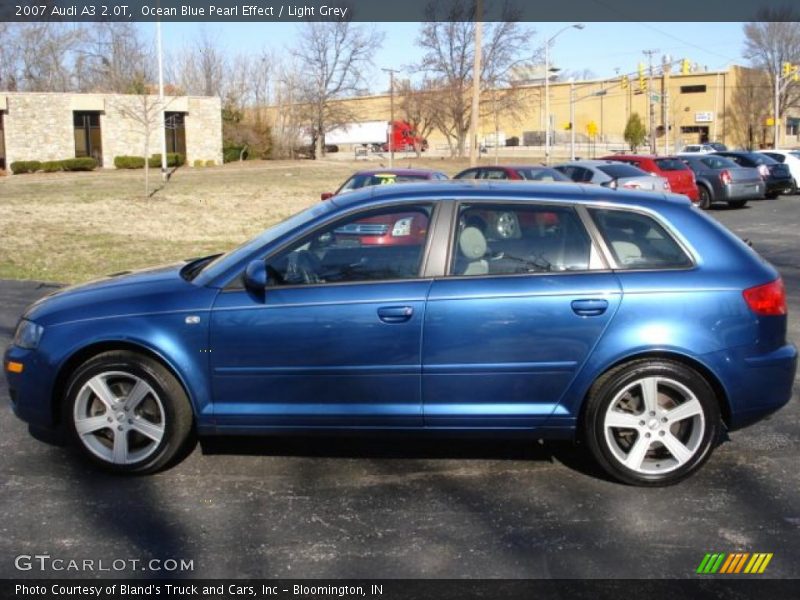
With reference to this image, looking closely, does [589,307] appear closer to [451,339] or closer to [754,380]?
[451,339]

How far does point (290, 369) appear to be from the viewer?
4.86 m

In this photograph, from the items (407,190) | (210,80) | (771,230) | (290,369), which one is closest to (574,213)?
(407,190)

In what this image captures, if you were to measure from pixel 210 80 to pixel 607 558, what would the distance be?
225ft

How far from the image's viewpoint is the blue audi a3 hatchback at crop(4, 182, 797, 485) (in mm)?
4805

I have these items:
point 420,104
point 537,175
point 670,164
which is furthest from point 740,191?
point 420,104

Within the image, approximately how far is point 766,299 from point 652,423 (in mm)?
919

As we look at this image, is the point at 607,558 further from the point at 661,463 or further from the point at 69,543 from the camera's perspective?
the point at 69,543

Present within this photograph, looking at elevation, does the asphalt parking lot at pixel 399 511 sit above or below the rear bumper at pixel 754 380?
below

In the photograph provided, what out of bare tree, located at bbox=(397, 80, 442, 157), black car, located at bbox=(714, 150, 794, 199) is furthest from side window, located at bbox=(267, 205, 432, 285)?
bare tree, located at bbox=(397, 80, 442, 157)

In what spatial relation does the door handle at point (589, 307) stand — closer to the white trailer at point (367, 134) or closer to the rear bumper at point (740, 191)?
the rear bumper at point (740, 191)

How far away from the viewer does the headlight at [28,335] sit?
16.7 ft

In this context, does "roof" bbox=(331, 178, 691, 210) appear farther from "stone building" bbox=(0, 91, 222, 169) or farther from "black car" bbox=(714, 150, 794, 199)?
"stone building" bbox=(0, 91, 222, 169)

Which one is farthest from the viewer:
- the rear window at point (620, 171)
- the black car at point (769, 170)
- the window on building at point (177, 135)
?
the window on building at point (177, 135)

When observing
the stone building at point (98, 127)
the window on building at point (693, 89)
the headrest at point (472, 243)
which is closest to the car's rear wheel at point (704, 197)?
the stone building at point (98, 127)
